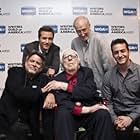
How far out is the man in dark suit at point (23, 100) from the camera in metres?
2.50

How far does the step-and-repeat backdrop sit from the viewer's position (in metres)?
3.99

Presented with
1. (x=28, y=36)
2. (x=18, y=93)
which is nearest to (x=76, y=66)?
(x=18, y=93)

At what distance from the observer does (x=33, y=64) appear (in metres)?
2.65

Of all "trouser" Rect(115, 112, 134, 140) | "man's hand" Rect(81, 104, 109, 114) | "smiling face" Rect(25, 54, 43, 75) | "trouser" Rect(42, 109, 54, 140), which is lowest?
"trouser" Rect(115, 112, 134, 140)

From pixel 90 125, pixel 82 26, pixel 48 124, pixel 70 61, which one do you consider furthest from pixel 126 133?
pixel 82 26

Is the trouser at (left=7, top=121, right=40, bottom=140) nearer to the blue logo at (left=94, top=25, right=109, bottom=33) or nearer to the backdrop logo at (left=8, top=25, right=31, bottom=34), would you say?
the backdrop logo at (left=8, top=25, right=31, bottom=34)

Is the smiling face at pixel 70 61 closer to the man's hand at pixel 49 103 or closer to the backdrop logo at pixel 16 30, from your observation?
the man's hand at pixel 49 103

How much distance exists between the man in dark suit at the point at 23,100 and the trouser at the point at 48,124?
0.09 meters

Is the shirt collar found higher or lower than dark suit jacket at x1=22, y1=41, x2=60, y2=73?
lower

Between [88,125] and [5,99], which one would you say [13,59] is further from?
[88,125]

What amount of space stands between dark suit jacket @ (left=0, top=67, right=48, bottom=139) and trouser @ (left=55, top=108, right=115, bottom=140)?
0.79 feet

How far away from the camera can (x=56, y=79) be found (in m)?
2.66

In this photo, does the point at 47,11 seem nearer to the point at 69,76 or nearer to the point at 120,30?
the point at 120,30

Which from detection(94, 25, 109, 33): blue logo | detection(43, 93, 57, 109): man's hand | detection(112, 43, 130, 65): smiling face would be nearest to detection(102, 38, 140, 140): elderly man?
detection(112, 43, 130, 65): smiling face
